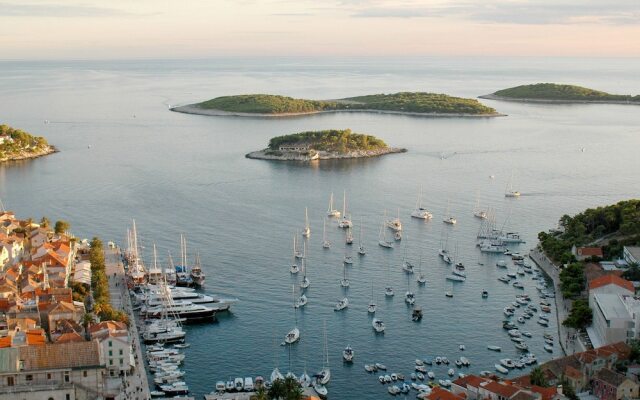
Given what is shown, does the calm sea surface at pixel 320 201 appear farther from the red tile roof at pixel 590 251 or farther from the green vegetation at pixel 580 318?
the red tile roof at pixel 590 251

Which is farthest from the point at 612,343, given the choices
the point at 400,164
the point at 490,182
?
the point at 400,164

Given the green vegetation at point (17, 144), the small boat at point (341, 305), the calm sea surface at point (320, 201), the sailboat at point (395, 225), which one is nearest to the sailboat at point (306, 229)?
the calm sea surface at point (320, 201)

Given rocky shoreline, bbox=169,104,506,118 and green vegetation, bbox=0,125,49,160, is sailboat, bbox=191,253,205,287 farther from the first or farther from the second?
rocky shoreline, bbox=169,104,506,118

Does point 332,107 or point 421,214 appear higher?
point 332,107

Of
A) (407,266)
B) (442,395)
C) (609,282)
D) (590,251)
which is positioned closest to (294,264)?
(407,266)

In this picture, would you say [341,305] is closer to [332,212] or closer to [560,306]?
[560,306]

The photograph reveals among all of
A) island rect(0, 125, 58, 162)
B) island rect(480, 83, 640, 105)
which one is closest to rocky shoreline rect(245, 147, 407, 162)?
island rect(0, 125, 58, 162)

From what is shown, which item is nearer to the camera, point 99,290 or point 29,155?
point 99,290
